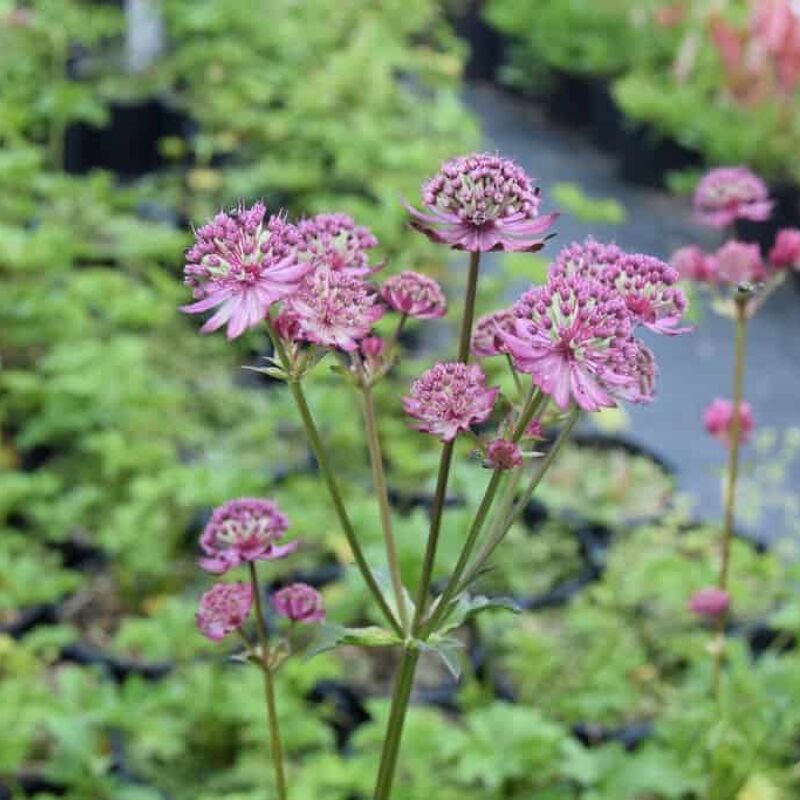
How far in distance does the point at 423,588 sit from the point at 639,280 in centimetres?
28

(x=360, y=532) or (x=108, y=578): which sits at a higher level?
(x=360, y=532)

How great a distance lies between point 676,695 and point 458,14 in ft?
21.9

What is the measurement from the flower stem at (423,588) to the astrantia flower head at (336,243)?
0.08 metres

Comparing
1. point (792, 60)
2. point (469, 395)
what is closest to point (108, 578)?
point (469, 395)

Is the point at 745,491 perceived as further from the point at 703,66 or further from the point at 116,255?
the point at 703,66

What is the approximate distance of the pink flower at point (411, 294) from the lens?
107 centimetres

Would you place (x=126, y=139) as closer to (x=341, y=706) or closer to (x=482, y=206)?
(x=341, y=706)

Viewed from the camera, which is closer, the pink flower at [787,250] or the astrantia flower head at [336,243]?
the astrantia flower head at [336,243]

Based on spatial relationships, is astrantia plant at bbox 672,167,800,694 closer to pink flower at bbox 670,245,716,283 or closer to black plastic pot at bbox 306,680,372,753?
pink flower at bbox 670,245,716,283

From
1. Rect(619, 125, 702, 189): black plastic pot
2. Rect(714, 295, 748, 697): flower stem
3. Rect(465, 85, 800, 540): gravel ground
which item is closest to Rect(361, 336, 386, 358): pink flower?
Rect(714, 295, 748, 697): flower stem

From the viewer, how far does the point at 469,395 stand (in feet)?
3.09

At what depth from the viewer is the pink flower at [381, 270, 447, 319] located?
3.51ft

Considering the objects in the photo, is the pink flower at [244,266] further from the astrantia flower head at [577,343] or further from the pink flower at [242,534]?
the pink flower at [242,534]

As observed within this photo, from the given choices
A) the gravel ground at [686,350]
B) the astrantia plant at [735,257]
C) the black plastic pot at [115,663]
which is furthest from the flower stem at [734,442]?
the black plastic pot at [115,663]
